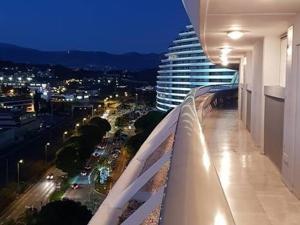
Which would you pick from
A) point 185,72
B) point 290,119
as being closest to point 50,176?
point 185,72

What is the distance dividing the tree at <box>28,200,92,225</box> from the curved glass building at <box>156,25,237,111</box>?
37035mm

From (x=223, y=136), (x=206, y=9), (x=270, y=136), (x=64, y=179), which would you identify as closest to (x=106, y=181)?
(x=64, y=179)

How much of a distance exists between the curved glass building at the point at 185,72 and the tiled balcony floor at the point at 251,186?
50.2 metres

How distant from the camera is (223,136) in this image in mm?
10562

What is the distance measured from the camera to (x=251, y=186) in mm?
5887

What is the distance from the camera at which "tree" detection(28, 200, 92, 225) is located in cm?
2262

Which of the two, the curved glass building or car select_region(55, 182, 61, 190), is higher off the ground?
the curved glass building

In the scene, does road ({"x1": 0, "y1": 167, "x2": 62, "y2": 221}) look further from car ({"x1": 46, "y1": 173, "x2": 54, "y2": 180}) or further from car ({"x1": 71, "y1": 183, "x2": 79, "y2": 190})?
car ({"x1": 71, "y1": 183, "x2": 79, "y2": 190})

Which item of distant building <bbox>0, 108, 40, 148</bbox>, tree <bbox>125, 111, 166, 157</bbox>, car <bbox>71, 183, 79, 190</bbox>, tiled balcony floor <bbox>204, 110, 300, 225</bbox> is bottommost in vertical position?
car <bbox>71, 183, 79, 190</bbox>

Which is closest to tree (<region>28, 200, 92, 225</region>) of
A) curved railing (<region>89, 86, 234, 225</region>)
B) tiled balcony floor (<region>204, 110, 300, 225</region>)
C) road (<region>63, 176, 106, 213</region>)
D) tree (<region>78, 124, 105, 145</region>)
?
road (<region>63, 176, 106, 213</region>)

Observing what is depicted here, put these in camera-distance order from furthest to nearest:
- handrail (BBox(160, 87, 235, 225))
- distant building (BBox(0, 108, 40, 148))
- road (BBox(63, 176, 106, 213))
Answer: distant building (BBox(0, 108, 40, 148))
road (BBox(63, 176, 106, 213))
handrail (BBox(160, 87, 235, 225))

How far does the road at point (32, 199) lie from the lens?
28.0m

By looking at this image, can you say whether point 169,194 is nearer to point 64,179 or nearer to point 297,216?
point 297,216

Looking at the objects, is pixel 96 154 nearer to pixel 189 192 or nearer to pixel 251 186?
pixel 251 186
